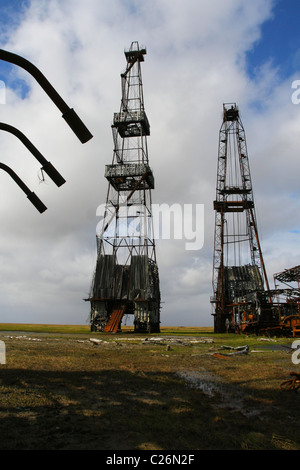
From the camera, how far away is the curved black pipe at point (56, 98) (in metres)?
3.32

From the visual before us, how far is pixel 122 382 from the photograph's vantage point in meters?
8.88

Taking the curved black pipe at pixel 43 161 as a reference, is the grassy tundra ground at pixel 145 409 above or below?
below

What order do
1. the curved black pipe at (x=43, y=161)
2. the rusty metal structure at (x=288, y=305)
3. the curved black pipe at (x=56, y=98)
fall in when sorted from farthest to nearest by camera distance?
1. the rusty metal structure at (x=288, y=305)
2. the curved black pipe at (x=43, y=161)
3. the curved black pipe at (x=56, y=98)

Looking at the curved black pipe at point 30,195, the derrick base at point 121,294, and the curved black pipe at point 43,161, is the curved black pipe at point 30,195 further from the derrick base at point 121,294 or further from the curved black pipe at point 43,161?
the derrick base at point 121,294

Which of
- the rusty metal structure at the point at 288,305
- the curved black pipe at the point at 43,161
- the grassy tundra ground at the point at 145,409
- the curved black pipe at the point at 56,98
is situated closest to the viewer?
the curved black pipe at the point at 56,98

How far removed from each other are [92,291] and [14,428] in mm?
40709

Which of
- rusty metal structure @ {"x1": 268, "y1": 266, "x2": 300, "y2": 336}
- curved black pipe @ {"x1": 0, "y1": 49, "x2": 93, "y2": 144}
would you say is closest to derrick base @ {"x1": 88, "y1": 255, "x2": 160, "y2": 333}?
rusty metal structure @ {"x1": 268, "y1": 266, "x2": 300, "y2": 336}

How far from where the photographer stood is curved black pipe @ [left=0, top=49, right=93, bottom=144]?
332cm

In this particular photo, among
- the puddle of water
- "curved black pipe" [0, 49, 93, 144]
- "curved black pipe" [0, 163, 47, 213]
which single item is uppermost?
"curved black pipe" [0, 49, 93, 144]

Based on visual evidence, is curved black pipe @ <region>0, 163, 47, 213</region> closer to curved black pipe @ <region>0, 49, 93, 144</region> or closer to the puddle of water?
curved black pipe @ <region>0, 49, 93, 144</region>

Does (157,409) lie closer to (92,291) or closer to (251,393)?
(251,393)

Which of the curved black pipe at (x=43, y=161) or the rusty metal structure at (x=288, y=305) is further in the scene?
the rusty metal structure at (x=288, y=305)

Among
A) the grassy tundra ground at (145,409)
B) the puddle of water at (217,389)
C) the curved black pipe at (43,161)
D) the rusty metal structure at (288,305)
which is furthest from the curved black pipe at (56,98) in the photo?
the rusty metal structure at (288,305)
